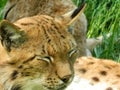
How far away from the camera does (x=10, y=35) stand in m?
4.01

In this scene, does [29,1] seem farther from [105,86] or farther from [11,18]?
[105,86]

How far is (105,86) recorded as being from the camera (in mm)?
5523

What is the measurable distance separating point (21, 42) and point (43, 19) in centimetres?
29

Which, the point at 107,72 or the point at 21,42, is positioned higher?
the point at 21,42

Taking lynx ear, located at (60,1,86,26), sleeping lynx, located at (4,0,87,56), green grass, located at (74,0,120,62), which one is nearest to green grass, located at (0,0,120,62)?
green grass, located at (74,0,120,62)

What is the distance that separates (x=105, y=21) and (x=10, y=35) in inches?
155

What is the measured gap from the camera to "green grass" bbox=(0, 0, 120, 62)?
23.5 feet

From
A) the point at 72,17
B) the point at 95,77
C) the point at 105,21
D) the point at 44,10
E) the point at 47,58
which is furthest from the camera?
the point at 105,21

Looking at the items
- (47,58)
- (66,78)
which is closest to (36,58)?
(47,58)

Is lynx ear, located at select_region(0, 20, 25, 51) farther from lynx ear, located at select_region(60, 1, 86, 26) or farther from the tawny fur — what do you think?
the tawny fur

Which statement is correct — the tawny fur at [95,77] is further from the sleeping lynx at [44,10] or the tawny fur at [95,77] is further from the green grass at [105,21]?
the green grass at [105,21]

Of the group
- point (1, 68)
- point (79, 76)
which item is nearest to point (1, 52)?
point (1, 68)

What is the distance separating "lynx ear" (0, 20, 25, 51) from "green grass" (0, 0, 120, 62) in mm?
3032

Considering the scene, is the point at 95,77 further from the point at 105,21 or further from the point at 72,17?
the point at 105,21
